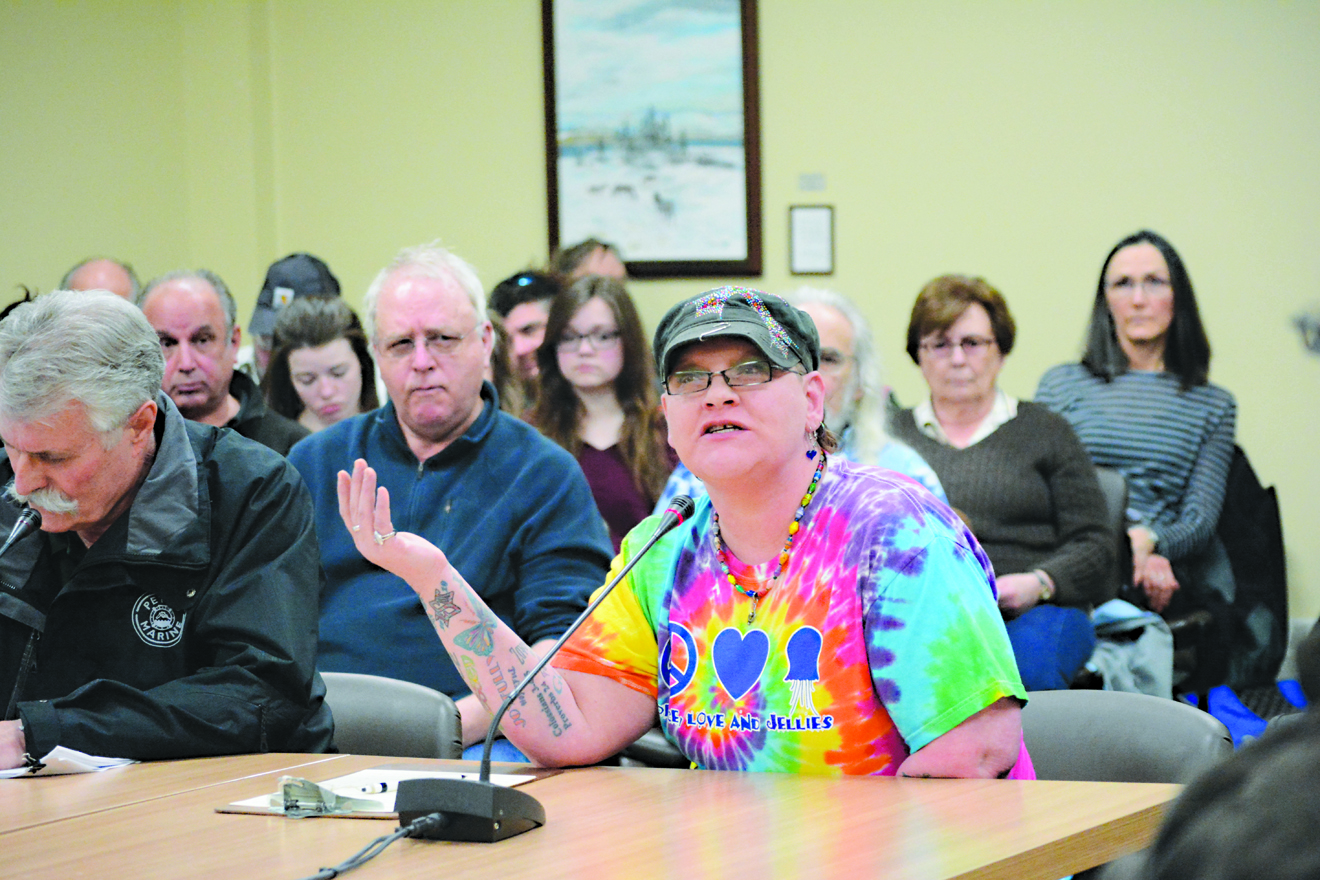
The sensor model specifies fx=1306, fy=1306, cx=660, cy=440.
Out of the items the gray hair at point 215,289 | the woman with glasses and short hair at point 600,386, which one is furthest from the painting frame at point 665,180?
the gray hair at point 215,289

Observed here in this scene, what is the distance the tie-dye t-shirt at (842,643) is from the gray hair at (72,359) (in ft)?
2.44

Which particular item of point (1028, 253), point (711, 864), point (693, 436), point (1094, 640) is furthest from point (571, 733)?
point (1028, 253)

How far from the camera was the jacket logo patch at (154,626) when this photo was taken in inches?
69.6

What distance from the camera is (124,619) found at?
1771 millimetres

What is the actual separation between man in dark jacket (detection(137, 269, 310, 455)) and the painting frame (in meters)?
1.63

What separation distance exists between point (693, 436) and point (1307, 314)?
355 cm

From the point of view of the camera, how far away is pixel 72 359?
1708 mm

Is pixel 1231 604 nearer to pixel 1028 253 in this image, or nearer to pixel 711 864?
→ pixel 1028 253

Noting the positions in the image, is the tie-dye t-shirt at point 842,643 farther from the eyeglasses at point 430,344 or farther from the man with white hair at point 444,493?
the eyeglasses at point 430,344

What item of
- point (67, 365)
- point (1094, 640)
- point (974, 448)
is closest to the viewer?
point (67, 365)

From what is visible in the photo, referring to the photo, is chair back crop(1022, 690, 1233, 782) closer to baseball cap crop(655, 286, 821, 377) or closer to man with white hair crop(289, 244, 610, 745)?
baseball cap crop(655, 286, 821, 377)

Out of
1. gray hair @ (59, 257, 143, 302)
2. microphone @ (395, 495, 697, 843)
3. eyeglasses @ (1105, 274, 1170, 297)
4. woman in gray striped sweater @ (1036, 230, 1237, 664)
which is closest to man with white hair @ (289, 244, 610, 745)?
microphone @ (395, 495, 697, 843)

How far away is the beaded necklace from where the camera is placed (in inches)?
60.2

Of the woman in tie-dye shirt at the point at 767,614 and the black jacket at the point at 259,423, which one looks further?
the black jacket at the point at 259,423
